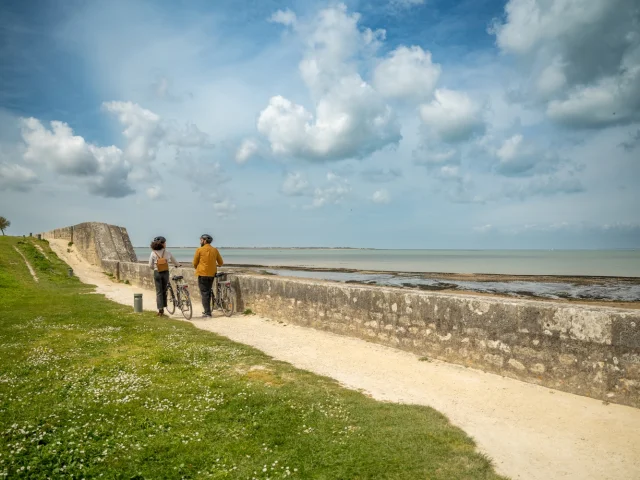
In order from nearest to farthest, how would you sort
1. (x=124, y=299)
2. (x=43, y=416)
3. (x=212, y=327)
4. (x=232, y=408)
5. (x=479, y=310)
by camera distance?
(x=43, y=416) < (x=232, y=408) < (x=479, y=310) < (x=212, y=327) < (x=124, y=299)

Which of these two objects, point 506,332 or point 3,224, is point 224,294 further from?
point 3,224

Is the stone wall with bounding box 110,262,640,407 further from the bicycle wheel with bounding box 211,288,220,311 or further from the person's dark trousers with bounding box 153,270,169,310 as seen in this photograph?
the person's dark trousers with bounding box 153,270,169,310

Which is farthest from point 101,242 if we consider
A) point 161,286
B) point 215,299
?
point 215,299

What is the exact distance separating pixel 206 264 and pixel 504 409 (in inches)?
344

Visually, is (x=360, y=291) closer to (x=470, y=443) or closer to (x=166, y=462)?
(x=470, y=443)

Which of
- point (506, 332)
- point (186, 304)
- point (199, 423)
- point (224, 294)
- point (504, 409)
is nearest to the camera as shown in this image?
point (199, 423)

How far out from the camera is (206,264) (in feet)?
37.9

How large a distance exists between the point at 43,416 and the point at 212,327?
6.19m

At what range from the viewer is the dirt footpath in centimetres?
374

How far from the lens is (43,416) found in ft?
14.0

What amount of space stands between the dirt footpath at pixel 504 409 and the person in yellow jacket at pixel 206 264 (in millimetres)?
3819

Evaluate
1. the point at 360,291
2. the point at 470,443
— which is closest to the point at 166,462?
the point at 470,443

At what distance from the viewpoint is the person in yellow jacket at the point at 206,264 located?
454 inches

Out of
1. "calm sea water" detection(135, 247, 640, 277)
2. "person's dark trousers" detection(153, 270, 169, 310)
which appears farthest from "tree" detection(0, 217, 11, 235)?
"person's dark trousers" detection(153, 270, 169, 310)
